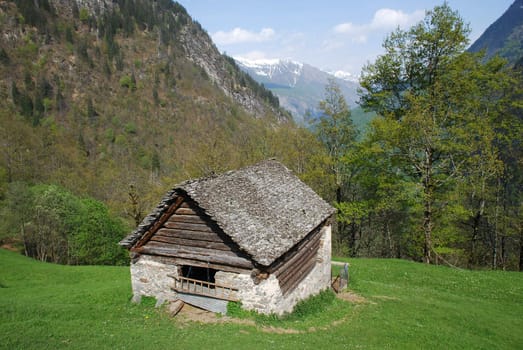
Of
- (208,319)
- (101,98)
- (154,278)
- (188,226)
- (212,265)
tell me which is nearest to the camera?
(208,319)

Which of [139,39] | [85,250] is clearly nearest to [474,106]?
[85,250]

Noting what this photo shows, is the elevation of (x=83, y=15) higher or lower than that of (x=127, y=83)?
higher

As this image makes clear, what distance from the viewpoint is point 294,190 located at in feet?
70.4

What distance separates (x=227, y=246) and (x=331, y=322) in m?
6.52

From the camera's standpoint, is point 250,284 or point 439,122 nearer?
point 250,284

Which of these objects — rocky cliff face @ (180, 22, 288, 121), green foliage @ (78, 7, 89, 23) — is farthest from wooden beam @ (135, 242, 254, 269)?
rocky cliff face @ (180, 22, 288, 121)

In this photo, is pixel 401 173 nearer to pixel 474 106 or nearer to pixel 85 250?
pixel 474 106

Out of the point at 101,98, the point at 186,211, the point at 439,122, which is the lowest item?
the point at 186,211

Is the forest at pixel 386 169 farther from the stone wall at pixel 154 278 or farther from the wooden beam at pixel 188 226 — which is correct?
the stone wall at pixel 154 278

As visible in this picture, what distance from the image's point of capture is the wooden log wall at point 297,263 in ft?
51.9

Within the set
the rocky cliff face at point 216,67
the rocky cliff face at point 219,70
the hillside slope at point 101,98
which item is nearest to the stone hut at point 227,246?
the hillside slope at point 101,98

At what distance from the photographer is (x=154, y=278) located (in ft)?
57.0

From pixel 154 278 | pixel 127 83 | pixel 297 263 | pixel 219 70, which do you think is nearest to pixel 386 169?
pixel 297 263

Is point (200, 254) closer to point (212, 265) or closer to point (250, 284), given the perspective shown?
point (212, 265)
